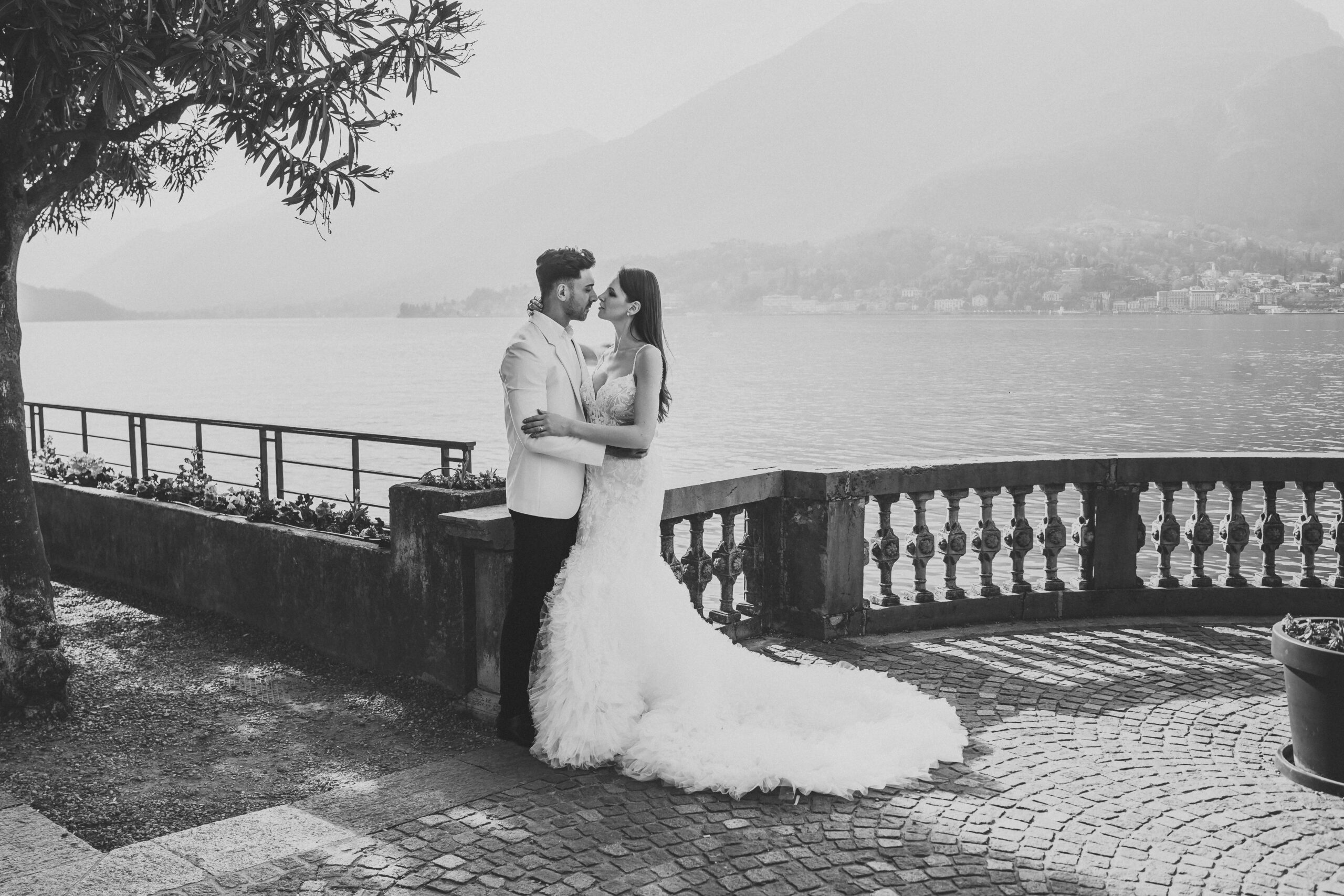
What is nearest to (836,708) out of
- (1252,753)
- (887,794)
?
(887,794)

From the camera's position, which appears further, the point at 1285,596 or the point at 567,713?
the point at 1285,596

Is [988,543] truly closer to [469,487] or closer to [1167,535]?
[1167,535]

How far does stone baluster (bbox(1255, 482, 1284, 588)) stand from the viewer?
24.9 ft

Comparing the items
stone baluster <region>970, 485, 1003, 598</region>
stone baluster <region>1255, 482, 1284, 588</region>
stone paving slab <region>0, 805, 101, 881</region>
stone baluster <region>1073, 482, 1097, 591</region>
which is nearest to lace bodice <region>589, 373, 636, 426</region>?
stone paving slab <region>0, 805, 101, 881</region>

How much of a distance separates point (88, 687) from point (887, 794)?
4670 millimetres

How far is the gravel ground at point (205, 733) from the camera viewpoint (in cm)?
493

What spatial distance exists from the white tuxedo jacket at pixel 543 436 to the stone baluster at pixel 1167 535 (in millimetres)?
4187

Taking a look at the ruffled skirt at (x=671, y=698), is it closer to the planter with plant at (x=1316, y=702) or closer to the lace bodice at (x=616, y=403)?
the lace bodice at (x=616, y=403)

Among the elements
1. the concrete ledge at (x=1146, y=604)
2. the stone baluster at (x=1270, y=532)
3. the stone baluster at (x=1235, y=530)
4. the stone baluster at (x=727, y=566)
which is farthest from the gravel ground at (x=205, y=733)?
the stone baluster at (x=1270, y=532)

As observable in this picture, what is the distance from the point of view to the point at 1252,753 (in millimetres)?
5184

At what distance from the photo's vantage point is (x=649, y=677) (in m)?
5.24

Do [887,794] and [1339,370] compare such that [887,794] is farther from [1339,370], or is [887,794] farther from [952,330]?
[952,330]

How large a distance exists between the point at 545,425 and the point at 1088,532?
13.9ft

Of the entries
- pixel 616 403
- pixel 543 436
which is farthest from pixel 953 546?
pixel 543 436
